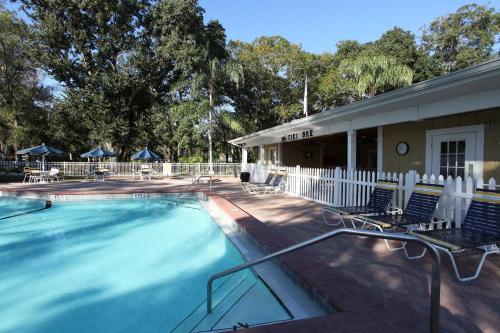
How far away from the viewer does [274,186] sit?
40.0ft

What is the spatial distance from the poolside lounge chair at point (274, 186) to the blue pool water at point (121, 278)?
3.55 m

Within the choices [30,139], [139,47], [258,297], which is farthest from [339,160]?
[30,139]

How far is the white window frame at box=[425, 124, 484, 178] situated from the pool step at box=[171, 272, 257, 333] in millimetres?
5586

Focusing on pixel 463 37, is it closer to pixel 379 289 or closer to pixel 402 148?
pixel 402 148

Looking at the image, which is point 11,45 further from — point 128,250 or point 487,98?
point 487,98

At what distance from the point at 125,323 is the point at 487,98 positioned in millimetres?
6611

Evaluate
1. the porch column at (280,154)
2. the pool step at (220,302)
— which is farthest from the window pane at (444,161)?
the porch column at (280,154)

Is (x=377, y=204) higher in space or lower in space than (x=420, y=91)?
lower

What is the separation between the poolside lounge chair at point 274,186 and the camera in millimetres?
12188

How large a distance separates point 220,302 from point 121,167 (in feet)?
74.7

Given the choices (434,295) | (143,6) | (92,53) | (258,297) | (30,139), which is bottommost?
(258,297)

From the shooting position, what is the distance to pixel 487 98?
556cm

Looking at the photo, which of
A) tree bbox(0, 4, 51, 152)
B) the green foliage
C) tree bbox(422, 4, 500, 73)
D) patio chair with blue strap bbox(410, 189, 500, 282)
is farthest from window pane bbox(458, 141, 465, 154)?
tree bbox(0, 4, 51, 152)

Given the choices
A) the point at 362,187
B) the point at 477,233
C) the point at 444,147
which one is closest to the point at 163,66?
the point at 362,187
